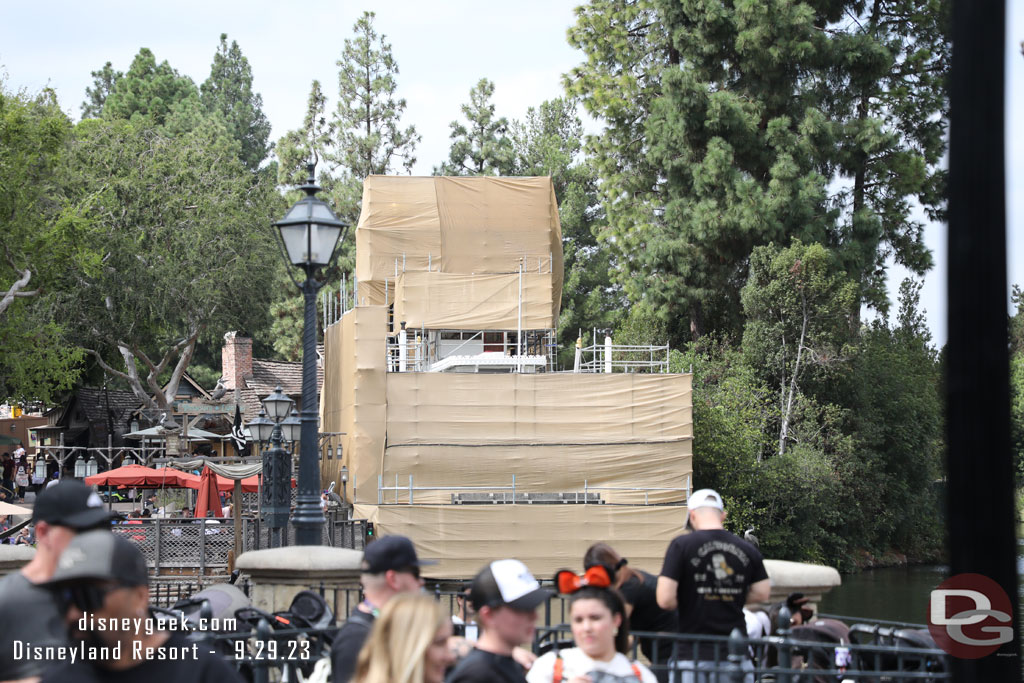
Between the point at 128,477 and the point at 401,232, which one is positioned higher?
the point at 401,232

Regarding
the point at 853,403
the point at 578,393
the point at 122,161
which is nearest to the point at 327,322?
the point at 122,161

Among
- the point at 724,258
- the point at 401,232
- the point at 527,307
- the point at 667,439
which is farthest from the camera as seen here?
the point at 724,258

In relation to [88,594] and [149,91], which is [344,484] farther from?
[149,91]

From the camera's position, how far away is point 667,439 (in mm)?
39500

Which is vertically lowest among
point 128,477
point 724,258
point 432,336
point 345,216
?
point 128,477

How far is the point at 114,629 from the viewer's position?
3934 millimetres

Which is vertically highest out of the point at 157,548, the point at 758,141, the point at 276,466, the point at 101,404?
the point at 758,141

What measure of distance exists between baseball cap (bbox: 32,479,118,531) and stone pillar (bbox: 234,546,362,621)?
15.9 ft

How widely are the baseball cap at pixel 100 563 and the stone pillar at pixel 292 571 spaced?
215 inches

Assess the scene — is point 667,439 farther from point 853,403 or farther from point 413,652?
point 413,652

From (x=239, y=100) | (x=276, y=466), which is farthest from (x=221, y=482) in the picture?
(x=239, y=100)

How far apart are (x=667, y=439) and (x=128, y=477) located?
17572 millimetres

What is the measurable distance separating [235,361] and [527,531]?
31024 mm

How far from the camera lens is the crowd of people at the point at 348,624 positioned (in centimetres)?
398
